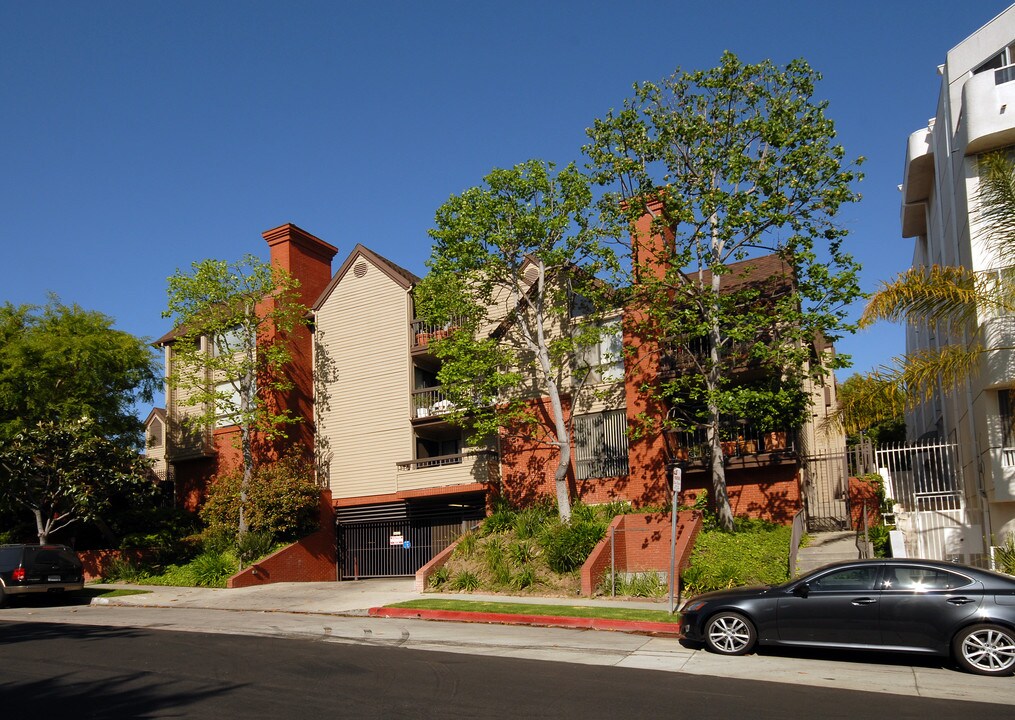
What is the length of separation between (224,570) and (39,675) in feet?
50.4

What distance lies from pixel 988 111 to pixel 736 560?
10988 millimetres

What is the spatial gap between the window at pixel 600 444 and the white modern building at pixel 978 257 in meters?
8.16

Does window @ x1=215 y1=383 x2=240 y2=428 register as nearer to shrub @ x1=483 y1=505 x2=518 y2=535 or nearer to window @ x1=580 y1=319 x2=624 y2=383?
shrub @ x1=483 y1=505 x2=518 y2=535

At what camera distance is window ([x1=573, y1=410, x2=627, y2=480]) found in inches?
1042

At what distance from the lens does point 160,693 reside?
33.6 ft

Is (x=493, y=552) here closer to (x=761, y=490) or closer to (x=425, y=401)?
(x=761, y=490)

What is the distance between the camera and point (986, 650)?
1125 cm

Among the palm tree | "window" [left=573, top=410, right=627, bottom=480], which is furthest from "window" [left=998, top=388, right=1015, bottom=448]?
"window" [left=573, top=410, right=627, bottom=480]

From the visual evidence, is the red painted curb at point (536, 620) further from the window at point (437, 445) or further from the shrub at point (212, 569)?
the window at point (437, 445)

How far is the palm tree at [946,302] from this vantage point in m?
16.7

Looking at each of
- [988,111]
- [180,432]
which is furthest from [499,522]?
[988,111]

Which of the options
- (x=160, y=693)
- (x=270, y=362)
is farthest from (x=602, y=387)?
(x=160, y=693)

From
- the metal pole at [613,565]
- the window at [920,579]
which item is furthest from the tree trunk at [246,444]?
the window at [920,579]

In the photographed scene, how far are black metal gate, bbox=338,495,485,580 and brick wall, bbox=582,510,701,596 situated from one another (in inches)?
288
